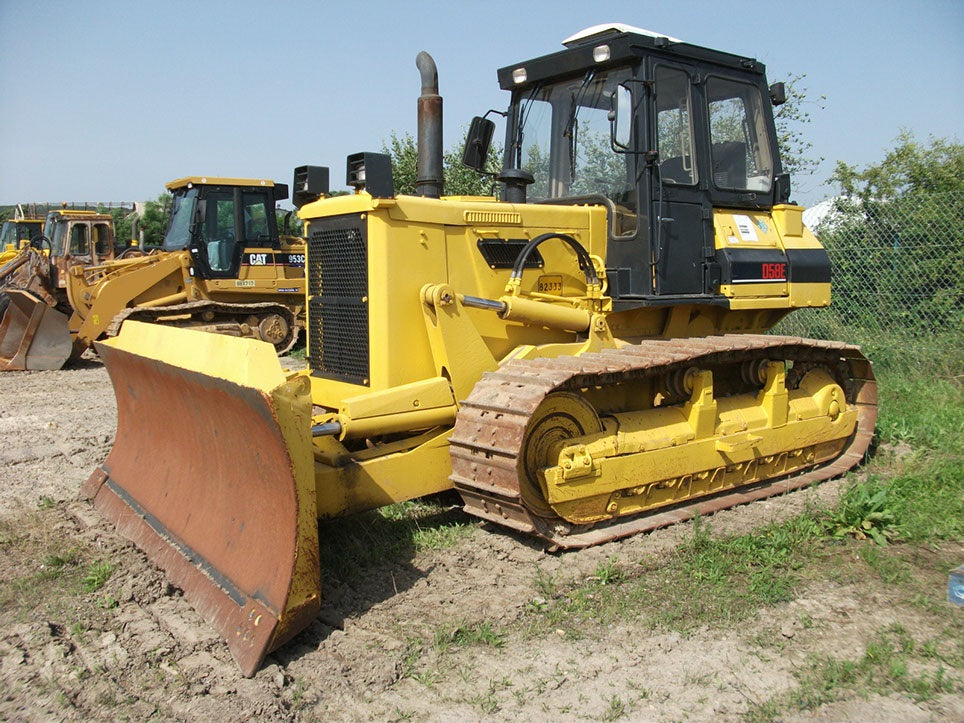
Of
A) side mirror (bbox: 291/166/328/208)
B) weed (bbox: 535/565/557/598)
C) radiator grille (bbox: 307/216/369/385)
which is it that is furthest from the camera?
side mirror (bbox: 291/166/328/208)

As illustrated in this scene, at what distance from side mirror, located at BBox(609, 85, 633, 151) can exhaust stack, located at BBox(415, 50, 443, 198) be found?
1.14 m

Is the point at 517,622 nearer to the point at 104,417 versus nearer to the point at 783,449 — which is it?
the point at 783,449

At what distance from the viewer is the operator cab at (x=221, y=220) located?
13.8 metres

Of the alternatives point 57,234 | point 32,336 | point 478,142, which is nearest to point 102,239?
point 57,234

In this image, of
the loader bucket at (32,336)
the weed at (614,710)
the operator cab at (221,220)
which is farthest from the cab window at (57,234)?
the weed at (614,710)

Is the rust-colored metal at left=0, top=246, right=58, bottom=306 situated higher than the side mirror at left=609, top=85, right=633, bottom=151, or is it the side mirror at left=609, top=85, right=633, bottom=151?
the side mirror at left=609, top=85, right=633, bottom=151

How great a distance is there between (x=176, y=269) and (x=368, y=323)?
9.57 meters

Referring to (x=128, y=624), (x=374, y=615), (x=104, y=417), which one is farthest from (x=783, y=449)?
(x=104, y=417)

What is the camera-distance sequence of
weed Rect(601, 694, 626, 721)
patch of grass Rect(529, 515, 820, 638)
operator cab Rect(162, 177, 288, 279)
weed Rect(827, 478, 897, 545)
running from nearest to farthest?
weed Rect(601, 694, 626, 721), patch of grass Rect(529, 515, 820, 638), weed Rect(827, 478, 897, 545), operator cab Rect(162, 177, 288, 279)

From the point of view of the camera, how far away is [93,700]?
10.7 feet

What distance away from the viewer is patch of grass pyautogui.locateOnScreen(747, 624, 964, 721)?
3.25 metres

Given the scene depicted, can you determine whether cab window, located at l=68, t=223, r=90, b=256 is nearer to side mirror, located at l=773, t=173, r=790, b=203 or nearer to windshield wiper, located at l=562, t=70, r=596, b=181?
windshield wiper, located at l=562, t=70, r=596, b=181

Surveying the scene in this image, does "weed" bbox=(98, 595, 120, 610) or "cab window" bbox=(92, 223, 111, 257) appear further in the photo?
"cab window" bbox=(92, 223, 111, 257)

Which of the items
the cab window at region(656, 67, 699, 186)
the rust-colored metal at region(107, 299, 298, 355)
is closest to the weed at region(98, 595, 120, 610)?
the cab window at region(656, 67, 699, 186)
